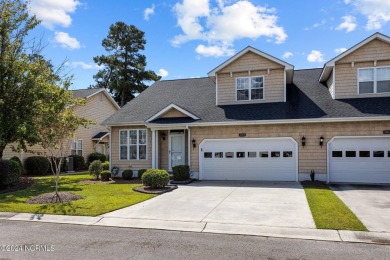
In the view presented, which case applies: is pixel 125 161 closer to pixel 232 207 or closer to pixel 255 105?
pixel 255 105

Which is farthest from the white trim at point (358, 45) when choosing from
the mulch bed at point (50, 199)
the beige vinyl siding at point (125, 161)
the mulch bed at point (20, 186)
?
the mulch bed at point (20, 186)

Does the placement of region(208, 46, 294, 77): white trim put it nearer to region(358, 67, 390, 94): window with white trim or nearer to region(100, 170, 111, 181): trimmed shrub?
region(358, 67, 390, 94): window with white trim

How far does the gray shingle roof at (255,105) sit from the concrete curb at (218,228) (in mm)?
9099

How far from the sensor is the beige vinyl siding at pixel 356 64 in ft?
53.0

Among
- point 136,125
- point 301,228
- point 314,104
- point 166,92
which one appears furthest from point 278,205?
point 166,92

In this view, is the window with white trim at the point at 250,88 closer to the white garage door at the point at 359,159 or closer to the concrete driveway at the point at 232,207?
the white garage door at the point at 359,159

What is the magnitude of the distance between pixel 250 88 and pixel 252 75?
72 cm

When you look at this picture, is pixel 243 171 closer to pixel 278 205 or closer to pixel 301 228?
pixel 278 205

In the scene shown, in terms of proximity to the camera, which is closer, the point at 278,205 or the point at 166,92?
the point at 278,205

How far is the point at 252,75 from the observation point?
1809 cm

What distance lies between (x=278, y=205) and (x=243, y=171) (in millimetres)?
6498

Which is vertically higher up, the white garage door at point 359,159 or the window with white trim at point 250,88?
the window with white trim at point 250,88

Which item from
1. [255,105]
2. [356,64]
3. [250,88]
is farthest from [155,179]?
[356,64]

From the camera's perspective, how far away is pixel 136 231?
7.69m
